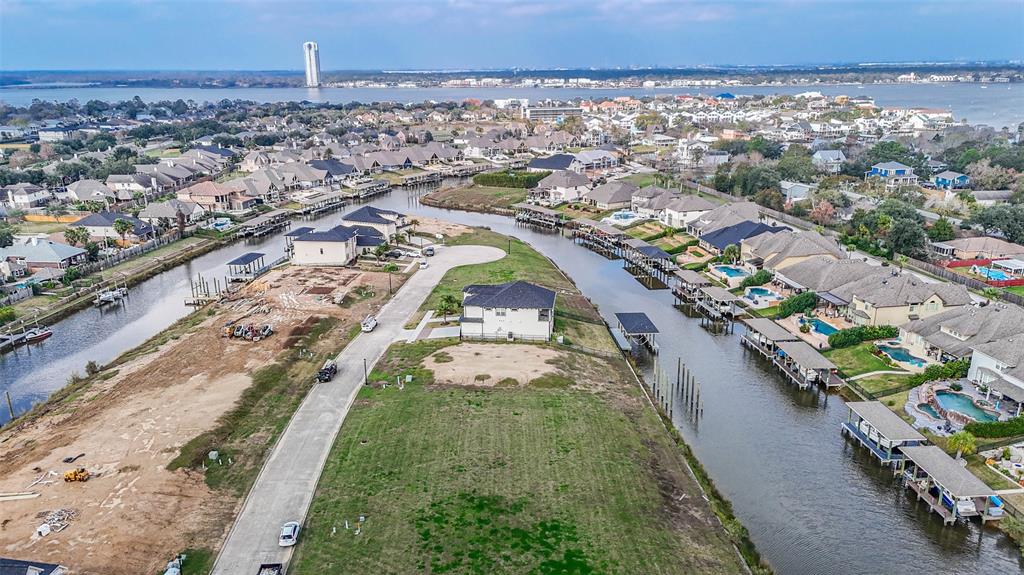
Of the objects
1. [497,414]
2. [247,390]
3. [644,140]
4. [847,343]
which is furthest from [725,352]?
[644,140]

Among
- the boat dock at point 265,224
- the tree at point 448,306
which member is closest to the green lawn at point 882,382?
the tree at point 448,306

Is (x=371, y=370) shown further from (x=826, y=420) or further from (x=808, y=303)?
(x=808, y=303)

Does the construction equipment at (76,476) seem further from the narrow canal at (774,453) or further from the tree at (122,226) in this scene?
the tree at (122,226)

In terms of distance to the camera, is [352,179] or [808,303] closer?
[808,303]

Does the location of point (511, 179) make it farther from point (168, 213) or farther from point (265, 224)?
point (168, 213)

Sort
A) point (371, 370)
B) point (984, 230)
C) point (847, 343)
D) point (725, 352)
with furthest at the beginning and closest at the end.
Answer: point (984, 230), point (725, 352), point (847, 343), point (371, 370)

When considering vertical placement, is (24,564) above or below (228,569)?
above
